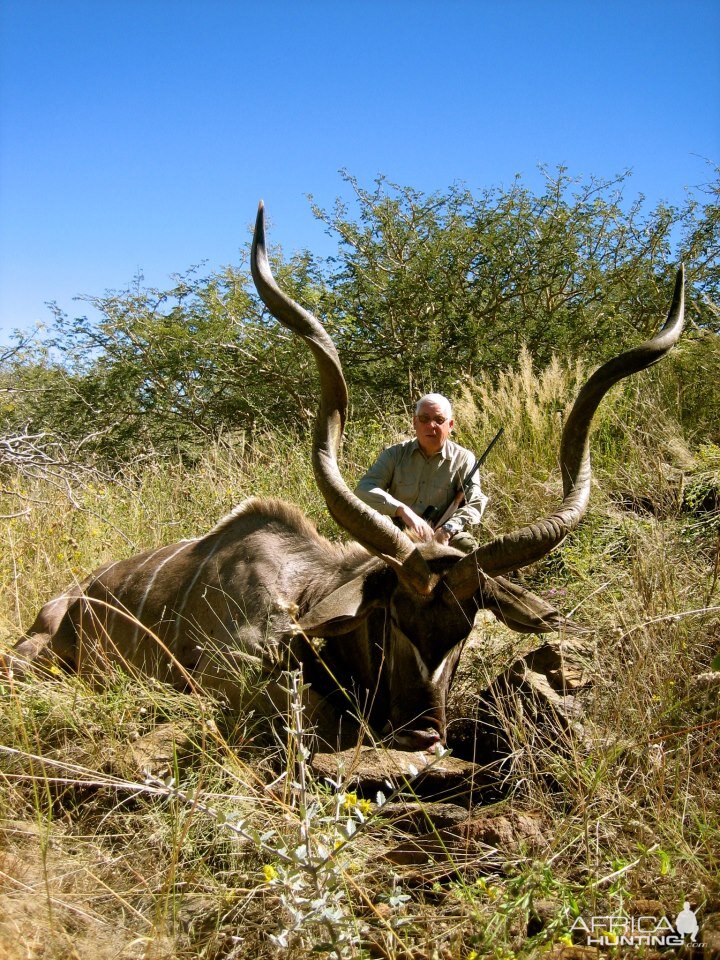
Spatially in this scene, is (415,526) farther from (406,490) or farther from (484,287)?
(484,287)

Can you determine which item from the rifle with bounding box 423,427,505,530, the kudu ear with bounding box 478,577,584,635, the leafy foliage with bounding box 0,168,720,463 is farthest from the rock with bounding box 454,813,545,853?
the leafy foliage with bounding box 0,168,720,463

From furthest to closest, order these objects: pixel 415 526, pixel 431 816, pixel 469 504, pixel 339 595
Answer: pixel 469 504 < pixel 415 526 < pixel 339 595 < pixel 431 816

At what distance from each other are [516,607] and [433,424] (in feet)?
5.00

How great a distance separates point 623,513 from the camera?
217 inches

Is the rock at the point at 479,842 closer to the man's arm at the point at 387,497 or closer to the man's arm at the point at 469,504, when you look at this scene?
the man's arm at the point at 387,497

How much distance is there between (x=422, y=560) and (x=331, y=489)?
1.82 feet

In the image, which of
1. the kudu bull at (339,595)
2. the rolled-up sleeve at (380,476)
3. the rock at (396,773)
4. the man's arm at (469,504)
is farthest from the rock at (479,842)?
the rolled-up sleeve at (380,476)

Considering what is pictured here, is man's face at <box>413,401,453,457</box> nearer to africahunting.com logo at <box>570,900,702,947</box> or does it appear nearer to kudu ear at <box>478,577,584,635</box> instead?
kudu ear at <box>478,577,584,635</box>

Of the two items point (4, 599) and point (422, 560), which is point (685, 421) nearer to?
point (422, 560)

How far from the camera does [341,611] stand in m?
3.61

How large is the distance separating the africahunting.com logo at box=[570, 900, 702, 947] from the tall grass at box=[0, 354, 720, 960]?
0.04 m

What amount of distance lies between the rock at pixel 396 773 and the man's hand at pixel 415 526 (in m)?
1.21

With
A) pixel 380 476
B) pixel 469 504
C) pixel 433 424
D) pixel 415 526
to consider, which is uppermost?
pixel 433 424

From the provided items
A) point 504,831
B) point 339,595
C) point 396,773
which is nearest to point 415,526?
point 339,595
